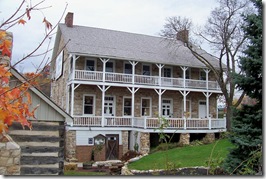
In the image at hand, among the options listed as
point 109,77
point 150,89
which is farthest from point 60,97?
point 150,89

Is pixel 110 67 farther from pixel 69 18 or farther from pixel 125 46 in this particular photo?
pixel 69 18

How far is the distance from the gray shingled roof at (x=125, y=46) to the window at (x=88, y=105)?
2.63 metres

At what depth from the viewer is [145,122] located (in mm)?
16266

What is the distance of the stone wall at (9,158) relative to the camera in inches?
161

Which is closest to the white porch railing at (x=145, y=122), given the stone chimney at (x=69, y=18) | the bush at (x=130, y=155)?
the bush at (x=130, y=155)

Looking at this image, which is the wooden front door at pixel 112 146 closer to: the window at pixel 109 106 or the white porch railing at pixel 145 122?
the white porch railing at pixel 145 122

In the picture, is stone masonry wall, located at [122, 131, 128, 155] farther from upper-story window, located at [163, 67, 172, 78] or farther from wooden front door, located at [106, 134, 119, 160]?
upper-story window, located at [163, 67, 172, 78]

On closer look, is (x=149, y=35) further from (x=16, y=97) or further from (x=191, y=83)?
(x=16, y=97)

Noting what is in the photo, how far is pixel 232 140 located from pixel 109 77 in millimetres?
10648

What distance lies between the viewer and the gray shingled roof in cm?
1688

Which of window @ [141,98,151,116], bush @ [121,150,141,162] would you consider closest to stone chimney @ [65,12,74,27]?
window @ [141,98,151,116]

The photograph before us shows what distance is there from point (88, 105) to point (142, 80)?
342 centimetres

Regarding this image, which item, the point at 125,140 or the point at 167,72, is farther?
the point at 167,72

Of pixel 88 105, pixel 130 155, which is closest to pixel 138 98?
pixel 88 105
